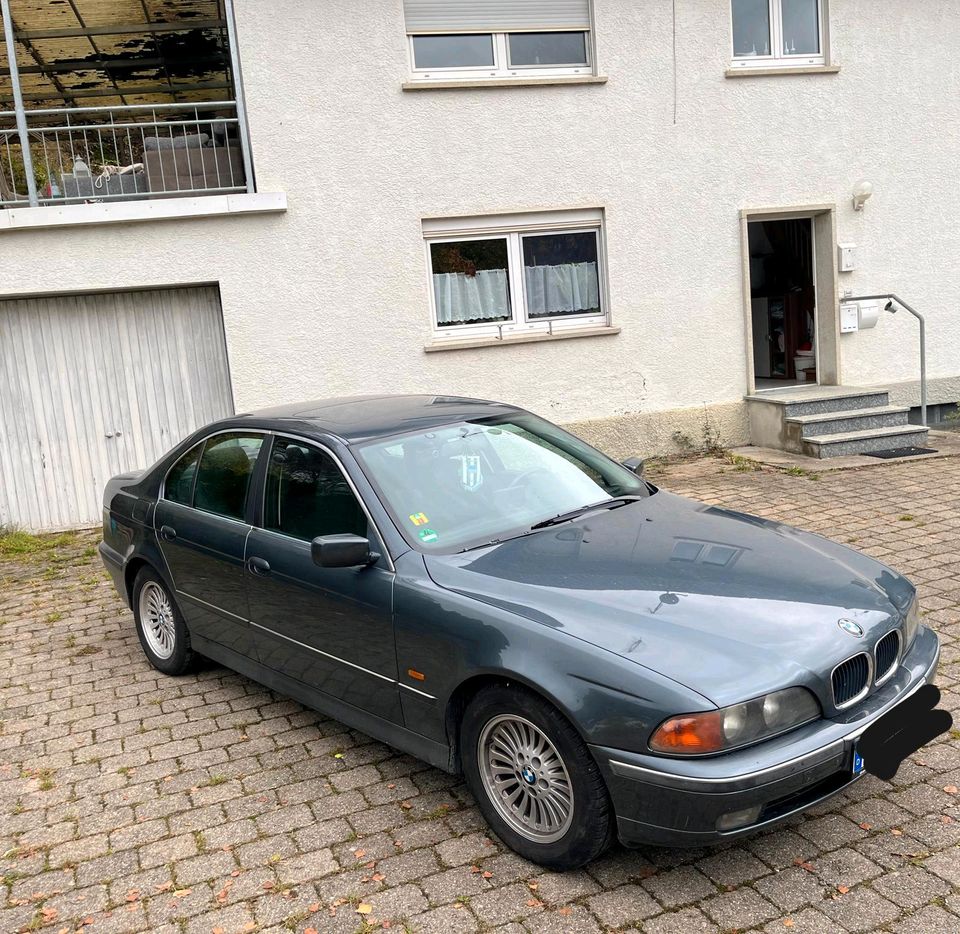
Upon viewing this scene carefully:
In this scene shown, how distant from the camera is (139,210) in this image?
29.5 feet

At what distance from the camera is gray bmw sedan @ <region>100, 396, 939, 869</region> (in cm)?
294

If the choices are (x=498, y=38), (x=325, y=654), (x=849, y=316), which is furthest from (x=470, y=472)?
(x=849, y=316)

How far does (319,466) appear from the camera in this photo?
14.1 ft

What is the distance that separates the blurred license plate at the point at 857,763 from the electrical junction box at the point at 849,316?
8.88 meters

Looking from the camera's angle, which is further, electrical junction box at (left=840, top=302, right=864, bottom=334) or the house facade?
electrical junction box at (left=840, top=302, right=864, bottom=334)

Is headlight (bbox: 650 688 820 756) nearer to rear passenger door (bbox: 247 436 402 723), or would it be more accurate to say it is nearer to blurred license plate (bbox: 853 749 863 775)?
blurred license plate (bbox: 853 749 863 775)

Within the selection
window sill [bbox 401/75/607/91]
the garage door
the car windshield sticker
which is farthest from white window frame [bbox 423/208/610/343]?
the car windshield sticker

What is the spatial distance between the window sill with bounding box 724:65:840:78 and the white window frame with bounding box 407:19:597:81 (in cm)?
160

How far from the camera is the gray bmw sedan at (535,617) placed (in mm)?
2943

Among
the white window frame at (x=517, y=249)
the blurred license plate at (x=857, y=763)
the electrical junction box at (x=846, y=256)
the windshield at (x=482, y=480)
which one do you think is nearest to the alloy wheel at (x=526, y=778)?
the windshield at (x=482, y=480)

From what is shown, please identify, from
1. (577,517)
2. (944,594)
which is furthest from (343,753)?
(944,594)

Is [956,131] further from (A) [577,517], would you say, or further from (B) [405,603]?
(B) [405,603]

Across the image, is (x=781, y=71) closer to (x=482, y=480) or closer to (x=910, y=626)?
(x=482, y=480)

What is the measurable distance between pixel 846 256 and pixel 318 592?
9043mm
